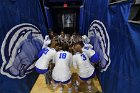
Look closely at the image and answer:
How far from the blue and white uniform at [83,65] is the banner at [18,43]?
2.75ft

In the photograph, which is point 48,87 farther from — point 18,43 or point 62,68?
point 18,43

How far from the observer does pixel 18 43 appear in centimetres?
244

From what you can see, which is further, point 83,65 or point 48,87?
point 48,87

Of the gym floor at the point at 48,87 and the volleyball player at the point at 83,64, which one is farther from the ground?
the volleyball player at the point at 83,64

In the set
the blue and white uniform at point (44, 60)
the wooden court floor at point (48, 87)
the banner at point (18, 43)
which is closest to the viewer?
the banner at point (18, 43)

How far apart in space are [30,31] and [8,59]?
31.7 inches

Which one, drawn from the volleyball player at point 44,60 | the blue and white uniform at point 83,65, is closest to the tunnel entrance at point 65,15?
the volleyball player at point 44,60

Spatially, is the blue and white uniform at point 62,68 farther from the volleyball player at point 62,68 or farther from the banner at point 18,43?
the banner at point 18,43

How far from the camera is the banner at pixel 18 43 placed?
2062 millimetres

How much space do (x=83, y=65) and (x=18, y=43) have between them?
42.1 inches

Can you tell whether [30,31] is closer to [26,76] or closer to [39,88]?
[26,76]

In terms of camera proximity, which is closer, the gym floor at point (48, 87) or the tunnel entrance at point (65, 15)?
the gym floor at point (48, 87)

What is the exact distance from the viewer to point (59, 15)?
4.54 metres

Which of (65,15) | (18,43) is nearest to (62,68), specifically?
(18,43)
